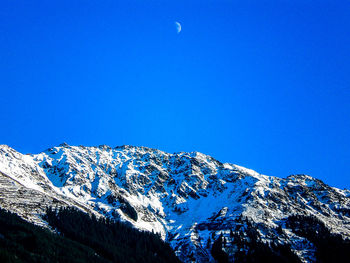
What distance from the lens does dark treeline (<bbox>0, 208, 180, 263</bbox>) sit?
139m

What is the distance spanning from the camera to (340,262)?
173125mm

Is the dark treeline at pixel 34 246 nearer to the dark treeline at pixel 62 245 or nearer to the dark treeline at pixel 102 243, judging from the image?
the dark treeline at pixel 62 245

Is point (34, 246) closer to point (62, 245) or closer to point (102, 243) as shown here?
point (62, 245)

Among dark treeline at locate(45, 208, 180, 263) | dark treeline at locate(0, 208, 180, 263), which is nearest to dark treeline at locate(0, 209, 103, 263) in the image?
dark treeline at locate(0, 208, 180, 263)

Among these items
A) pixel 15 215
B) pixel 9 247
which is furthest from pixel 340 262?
pixel 15 215

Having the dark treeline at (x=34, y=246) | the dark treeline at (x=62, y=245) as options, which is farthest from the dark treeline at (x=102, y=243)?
the dark treeline at (x=34, y=246)

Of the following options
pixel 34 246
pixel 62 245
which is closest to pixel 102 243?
pixel 62 245

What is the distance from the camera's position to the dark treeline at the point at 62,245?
138875 millimetres

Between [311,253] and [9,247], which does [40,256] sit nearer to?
[9,247]

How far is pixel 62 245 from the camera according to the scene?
155375 mm

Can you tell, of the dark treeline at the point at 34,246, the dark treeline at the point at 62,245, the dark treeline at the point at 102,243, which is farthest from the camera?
the dark treeline at the point at 102,243

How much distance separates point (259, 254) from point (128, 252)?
7550 centimetres

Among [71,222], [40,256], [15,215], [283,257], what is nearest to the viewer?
[40,256]

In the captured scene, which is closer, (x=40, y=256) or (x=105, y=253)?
(x=40, y=256)
